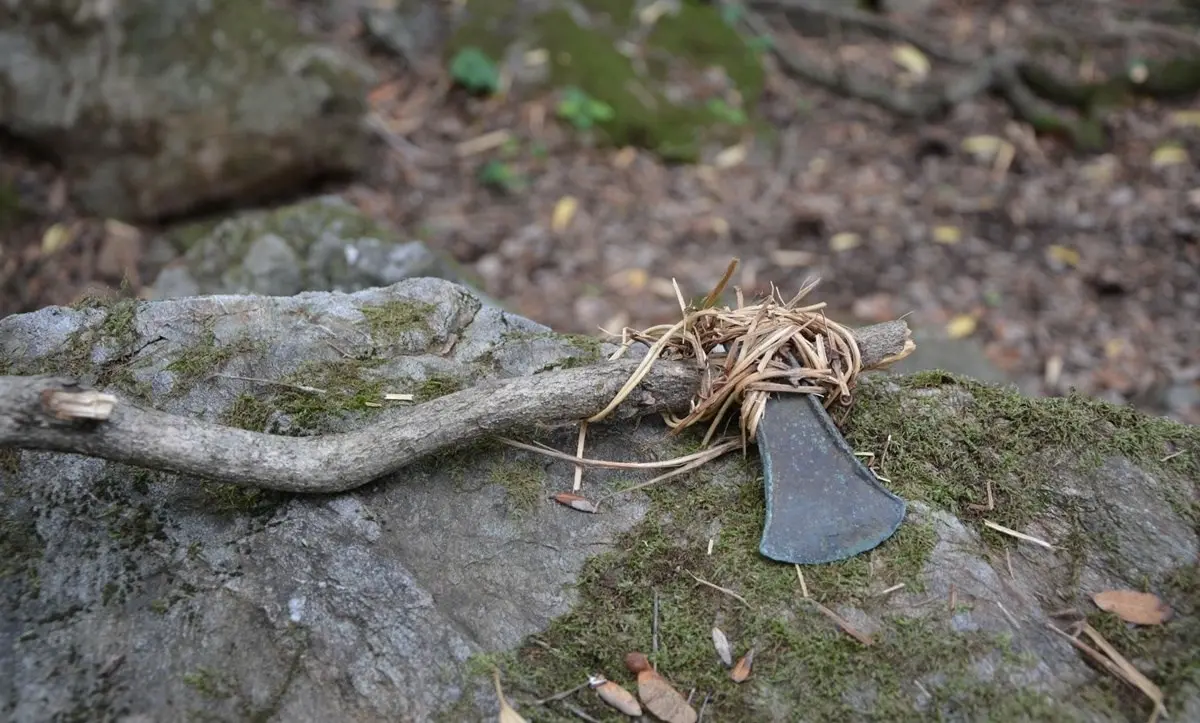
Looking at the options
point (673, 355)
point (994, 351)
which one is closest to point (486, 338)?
point (673, 355)

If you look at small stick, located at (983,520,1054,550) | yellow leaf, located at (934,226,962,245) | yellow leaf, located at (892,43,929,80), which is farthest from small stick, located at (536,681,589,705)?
yellow leaf, located at (892,43,929,80)

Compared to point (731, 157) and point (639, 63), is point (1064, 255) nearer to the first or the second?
point (731, 157)

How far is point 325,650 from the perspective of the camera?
171cm

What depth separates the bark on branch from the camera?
1.65 metres

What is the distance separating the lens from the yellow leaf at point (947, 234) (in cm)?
559

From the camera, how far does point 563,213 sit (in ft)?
18.8

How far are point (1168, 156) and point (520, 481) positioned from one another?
6092 millimetres

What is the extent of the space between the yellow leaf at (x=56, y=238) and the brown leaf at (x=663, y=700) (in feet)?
16.0

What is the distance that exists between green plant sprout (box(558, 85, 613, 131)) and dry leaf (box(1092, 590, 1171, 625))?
5028 millimetres

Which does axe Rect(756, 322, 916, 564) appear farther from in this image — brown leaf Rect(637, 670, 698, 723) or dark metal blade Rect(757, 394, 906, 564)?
brown leaf Rect(637, 670, 698, 723)

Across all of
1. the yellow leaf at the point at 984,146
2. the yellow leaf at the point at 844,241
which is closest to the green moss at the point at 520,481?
the yellow leaf at the point at 844,241

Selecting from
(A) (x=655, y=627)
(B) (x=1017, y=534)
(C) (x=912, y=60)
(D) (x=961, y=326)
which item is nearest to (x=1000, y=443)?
(B) (x=1017, y=534)

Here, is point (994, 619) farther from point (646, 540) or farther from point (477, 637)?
point (477, 637)

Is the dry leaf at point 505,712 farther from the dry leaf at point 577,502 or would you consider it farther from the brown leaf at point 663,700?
the dry leaf at point 577,502
